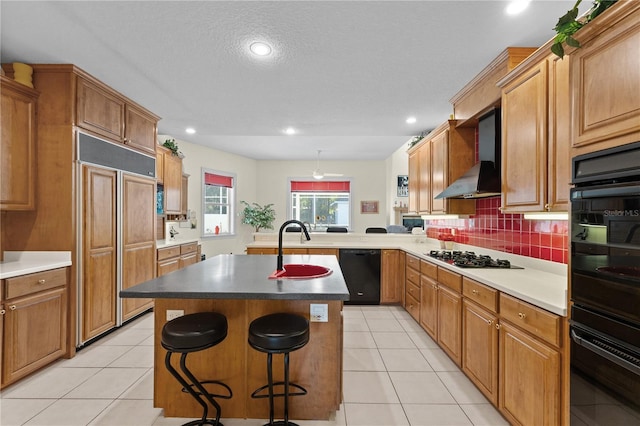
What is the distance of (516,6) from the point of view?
1.80 meters

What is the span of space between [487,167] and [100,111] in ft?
12.0

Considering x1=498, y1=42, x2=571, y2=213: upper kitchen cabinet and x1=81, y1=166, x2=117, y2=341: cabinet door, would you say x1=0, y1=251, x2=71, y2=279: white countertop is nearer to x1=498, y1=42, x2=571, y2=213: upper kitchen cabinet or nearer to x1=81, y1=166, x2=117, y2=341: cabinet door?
x1=81, y1=166, x2=117, y2=341: cabinet door

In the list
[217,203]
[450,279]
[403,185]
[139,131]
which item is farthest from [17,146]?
[403,185]

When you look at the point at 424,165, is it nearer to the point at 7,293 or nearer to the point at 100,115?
the point at 100,115

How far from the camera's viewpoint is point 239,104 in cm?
340

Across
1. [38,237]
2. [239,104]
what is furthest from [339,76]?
[38,237]

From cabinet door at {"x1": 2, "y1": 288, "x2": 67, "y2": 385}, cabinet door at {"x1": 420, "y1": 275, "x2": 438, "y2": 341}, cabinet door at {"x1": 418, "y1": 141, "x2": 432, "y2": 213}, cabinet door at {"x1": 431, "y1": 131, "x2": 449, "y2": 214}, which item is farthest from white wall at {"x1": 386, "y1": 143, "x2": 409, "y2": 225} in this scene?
cabinet door at {"x1": 2, "y1": 288, "x2": 67, "y2": 385}

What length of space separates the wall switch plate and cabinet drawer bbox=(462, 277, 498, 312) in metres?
1.06

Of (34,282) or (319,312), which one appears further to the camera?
(34,282)

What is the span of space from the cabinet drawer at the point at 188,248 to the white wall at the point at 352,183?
3.37m

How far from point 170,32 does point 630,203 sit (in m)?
2.73

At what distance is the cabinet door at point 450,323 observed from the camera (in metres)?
2.31

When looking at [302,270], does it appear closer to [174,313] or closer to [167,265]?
[174,313]

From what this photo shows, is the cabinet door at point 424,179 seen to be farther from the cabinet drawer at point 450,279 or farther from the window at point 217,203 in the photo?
the window at point 217,203
